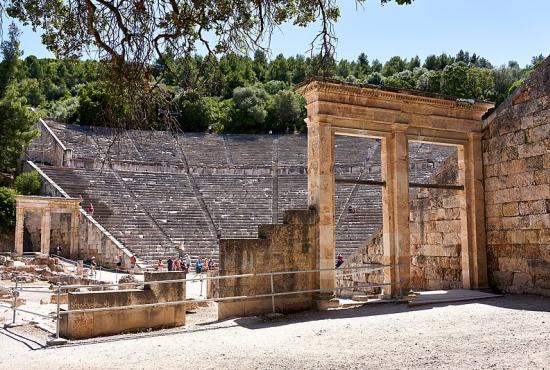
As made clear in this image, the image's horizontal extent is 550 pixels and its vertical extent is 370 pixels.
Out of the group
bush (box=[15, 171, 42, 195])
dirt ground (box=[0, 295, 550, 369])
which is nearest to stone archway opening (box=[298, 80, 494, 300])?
dirt ground (box=[0, 295, 550, 369])

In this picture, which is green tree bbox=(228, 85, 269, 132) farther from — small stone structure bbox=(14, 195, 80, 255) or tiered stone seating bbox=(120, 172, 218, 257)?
small stone structure bbox=(14, 195, 80, 255)

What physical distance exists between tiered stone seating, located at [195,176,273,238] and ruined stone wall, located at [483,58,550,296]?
61.3 feet

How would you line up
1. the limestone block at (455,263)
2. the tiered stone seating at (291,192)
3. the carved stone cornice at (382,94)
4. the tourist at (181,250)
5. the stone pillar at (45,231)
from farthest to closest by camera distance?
the tiered stone seating at (291,192), the stone pillar at (45,231), the tourist at (181,250), the limestone block at (455,263), the carved stone cornice at (382,94)

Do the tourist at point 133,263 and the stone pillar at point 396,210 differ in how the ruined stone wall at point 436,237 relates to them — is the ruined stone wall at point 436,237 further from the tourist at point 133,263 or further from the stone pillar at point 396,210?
the tourist at point 133,263

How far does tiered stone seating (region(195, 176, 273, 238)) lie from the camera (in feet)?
101

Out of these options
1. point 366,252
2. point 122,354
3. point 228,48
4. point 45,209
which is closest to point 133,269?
point 45,209

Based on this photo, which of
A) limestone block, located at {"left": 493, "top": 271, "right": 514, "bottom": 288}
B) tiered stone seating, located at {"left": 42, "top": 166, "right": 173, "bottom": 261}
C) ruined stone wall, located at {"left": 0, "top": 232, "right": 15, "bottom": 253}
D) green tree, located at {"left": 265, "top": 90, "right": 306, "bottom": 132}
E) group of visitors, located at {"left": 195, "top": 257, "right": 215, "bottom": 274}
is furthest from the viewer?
green tree, located at {"left": 265, "top": 90, "right": 306, "bottom": 132}

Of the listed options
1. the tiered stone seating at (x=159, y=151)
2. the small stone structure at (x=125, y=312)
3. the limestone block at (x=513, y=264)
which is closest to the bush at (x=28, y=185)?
the tiered stone seating at (x=159, y=151)

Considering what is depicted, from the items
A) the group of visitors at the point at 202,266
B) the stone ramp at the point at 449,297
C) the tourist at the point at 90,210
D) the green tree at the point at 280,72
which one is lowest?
the stone ramp at the point at 449,297

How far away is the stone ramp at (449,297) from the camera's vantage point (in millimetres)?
10117

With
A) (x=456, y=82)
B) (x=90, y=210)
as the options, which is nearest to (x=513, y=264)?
(x=90, y=210)

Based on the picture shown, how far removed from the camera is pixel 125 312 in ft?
29.8

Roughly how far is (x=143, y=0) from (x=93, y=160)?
107ft

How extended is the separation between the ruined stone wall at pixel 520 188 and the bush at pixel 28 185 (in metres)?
26.3
